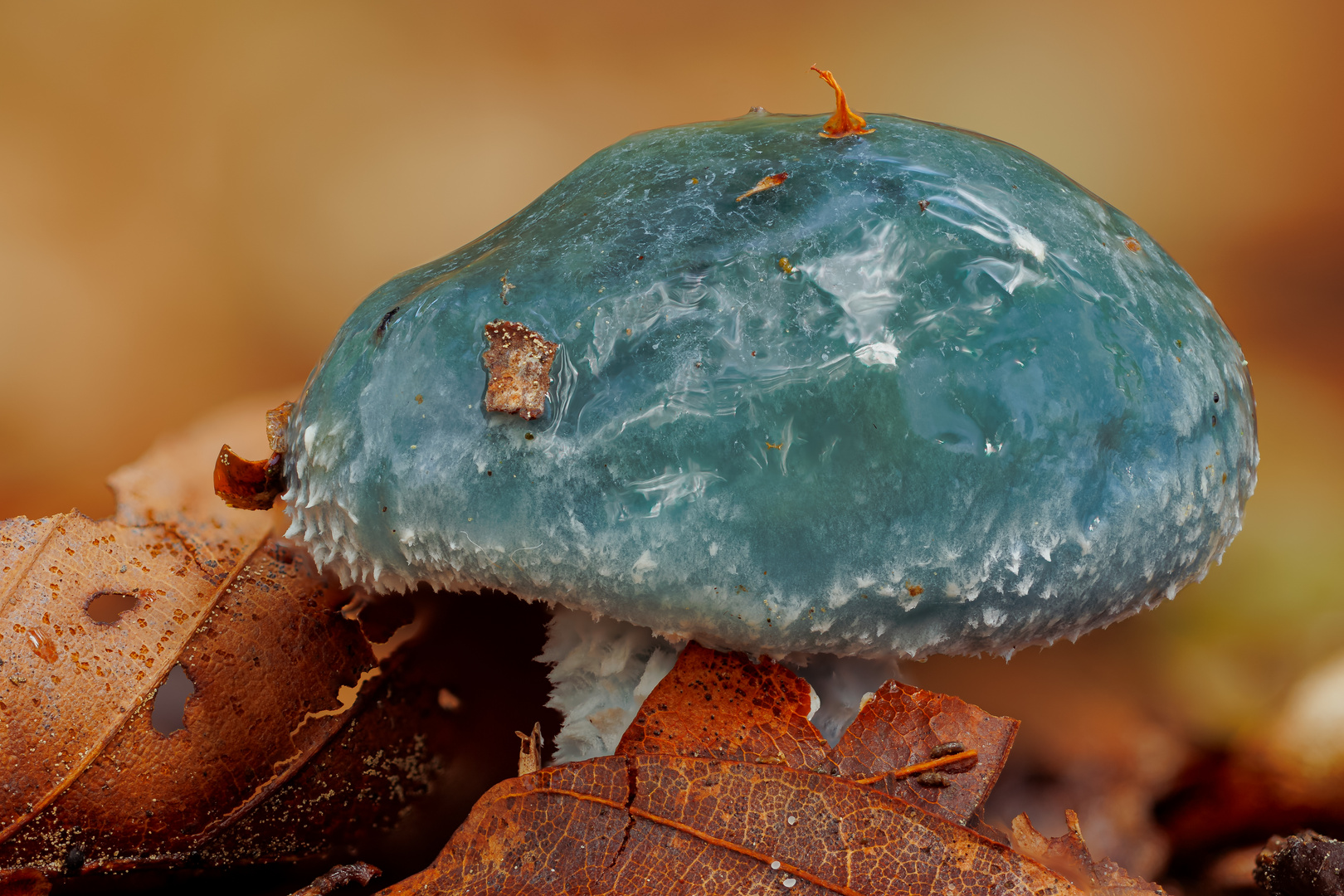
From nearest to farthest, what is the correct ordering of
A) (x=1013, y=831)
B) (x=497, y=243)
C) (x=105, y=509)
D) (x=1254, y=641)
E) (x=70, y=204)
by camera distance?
(x=1013, y=831) < (x=497, y=243) < (x=105, y=509) < (x=1254, y=641) < (x=70, y=204)

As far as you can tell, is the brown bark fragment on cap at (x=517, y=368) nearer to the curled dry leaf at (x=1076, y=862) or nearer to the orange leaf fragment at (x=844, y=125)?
the orange leaf fragment at (x=844, y=125)

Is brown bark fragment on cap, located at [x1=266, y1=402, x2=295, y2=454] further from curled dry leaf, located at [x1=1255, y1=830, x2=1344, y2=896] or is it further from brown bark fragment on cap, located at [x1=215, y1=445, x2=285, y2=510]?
curled dry leaf, located at [x1=1255, y1=830, x2=1344, y2=896]

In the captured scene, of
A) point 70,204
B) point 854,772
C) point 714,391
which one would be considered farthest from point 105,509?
point 70,204

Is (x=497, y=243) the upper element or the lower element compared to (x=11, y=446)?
upper

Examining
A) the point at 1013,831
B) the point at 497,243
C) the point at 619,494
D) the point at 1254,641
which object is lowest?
the point at 1254,641

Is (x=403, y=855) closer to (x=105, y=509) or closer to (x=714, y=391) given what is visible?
(x=105, y=509)

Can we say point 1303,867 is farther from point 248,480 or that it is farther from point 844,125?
point 248,480

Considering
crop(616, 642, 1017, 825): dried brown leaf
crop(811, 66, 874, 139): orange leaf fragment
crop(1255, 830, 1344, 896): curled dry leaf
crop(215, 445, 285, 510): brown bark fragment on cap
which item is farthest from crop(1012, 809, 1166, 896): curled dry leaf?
crop(215, 445, 285, 510): brown bark fragment on cap
